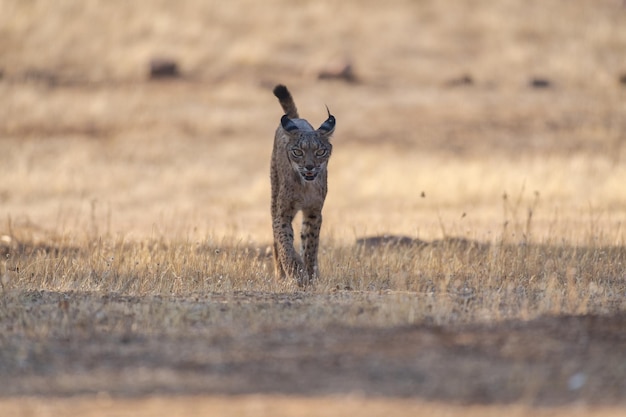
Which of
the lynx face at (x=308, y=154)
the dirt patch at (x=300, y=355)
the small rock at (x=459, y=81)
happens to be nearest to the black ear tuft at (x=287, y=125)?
the lynx face at (x=308, y=154)

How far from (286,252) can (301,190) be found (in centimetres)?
69

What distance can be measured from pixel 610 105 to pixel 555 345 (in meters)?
27.2

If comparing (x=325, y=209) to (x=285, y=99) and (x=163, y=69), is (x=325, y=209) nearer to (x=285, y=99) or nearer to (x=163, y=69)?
(x=285, y=99)

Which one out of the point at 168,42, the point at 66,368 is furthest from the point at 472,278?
the point at 168,42

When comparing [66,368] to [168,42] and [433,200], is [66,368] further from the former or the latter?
[168,42]

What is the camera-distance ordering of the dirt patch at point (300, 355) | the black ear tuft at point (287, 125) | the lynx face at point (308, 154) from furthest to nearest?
1. the black ear tuft at point (287, 125)
2. the lynx face at point (308, 154)
3. the dirt patch at point (300, 355)

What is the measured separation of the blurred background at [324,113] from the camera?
22.6m

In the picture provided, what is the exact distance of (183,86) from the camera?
35906 millimetres

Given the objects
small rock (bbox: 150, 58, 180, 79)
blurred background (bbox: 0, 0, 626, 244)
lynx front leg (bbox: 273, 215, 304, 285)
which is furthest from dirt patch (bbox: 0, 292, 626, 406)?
small rock (bbox: 150, 58, 180, 79)

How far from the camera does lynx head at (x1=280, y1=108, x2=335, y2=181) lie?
1248cm

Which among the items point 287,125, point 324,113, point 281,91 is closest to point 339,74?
point 324,113

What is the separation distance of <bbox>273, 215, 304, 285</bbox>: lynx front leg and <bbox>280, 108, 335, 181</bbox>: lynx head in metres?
0.65

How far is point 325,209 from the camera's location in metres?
23.0

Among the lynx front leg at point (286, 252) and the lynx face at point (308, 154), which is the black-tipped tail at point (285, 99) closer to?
the lynx face at point (308, 154)
